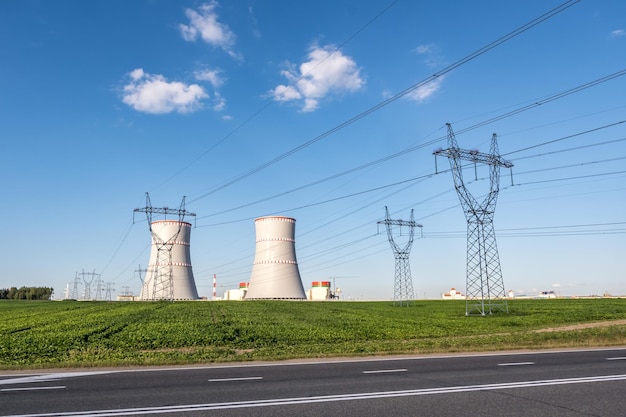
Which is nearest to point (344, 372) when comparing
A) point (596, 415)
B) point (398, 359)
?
point (398, 359)

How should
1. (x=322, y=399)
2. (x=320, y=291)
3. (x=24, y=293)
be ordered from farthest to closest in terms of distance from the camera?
(x=24, y=293), (x=320, y=291), (x=322, y=399)

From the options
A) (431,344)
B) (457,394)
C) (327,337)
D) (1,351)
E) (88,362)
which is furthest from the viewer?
(327,337)

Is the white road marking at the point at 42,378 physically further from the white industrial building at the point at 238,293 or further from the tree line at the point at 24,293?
the tree line at the point at 24,293

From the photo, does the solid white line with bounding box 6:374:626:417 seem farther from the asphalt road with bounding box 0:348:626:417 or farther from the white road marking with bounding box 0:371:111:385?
the white road marking with bounding box 0:371:111:385

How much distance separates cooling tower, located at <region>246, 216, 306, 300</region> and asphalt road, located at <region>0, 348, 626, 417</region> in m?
49.2

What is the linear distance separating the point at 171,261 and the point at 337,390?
61.2 m

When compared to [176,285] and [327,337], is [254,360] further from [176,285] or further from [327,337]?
[176,285]

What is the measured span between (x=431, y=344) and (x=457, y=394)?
1033 cm

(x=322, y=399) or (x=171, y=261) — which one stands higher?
(x=171, y=261)

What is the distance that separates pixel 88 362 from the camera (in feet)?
49.9

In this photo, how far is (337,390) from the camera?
1019 cm

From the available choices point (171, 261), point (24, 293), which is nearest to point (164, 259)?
point (171, 261)

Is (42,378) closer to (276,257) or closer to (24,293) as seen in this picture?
(276,257)

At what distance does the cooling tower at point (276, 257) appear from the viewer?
64.2m
